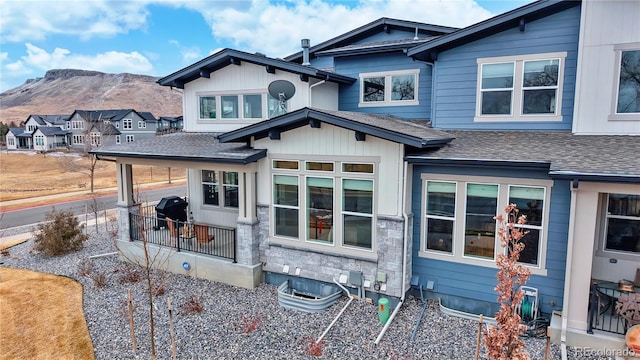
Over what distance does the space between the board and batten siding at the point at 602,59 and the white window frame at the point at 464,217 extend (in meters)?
2.22

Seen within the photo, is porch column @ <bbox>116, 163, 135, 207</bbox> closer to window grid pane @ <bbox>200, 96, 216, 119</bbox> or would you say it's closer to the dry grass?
the dry grass

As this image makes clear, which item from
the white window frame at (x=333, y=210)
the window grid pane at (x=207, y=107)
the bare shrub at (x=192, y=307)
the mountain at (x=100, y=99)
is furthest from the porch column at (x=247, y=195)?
the mountain at (x=100, y=99)

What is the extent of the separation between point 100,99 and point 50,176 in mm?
148739

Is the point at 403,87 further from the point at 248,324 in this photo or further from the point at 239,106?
the point at 248,324

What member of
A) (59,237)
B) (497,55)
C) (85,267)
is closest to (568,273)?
(497,55)

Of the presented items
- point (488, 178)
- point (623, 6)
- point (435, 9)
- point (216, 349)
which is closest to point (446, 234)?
point (488, 178)

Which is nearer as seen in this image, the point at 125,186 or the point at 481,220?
the point at 481,220

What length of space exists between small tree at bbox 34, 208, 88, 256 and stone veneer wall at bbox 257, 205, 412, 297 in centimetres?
809

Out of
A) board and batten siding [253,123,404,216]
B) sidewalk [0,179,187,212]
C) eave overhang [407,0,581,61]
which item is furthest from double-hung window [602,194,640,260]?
sidewalk [0,179,187,212]

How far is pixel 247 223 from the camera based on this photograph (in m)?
10.1

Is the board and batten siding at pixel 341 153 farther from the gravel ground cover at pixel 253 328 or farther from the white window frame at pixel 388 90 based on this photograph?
the white window frame at pixel 388 90

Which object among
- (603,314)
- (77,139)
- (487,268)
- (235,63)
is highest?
(235,63)

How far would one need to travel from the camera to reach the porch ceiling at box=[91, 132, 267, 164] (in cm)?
973

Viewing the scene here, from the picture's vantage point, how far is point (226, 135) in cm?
1011
